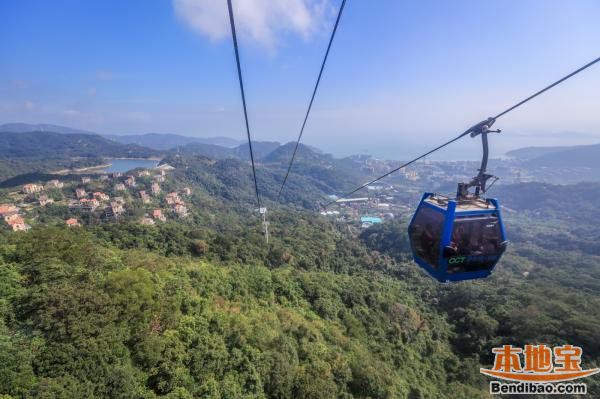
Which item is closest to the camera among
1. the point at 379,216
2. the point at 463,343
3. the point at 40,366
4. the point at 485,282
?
the point at 40,366

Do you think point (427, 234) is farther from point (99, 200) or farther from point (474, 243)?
point (99, 200)

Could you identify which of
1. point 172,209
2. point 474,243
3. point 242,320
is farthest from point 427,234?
point 172,209

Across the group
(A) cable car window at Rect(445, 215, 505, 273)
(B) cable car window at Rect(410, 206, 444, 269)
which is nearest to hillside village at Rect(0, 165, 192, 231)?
(B) cable car window at Rect(410, 206, 444, 269)

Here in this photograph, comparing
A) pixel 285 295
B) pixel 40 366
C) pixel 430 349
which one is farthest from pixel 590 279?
pixel 40 366

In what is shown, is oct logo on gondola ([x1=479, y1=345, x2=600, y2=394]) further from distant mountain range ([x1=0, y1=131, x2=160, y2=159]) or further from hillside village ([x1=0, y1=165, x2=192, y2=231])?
distant mountain range ([x1=0, y1=131, x2=160, y2=159])

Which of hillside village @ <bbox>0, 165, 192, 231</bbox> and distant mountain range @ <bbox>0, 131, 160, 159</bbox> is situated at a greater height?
distant mountain range @ <bbox>0, 131, 160, 159</bbox>

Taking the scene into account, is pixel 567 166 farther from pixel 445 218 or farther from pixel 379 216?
pixel 445 218

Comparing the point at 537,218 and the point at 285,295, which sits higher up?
the point at 285,295
